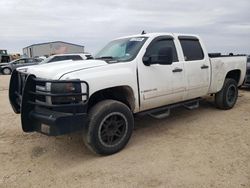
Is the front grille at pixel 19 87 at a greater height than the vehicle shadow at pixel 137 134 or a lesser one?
greater

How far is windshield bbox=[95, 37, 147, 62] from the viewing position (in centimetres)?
505

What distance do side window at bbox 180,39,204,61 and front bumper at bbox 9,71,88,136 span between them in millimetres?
2777

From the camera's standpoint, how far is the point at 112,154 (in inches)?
177

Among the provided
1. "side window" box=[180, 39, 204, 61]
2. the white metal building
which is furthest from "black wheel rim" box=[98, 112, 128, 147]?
the white metal building

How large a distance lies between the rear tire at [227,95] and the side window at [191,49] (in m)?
1.30

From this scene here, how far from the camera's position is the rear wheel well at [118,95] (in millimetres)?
4660

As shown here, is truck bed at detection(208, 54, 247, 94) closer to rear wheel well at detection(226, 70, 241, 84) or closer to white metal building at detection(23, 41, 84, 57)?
rear wheel well at detection(226, 70, 241, 84)

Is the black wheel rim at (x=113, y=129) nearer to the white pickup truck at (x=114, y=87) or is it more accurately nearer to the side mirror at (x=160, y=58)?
the white pickup truck at (x=114, y=87)

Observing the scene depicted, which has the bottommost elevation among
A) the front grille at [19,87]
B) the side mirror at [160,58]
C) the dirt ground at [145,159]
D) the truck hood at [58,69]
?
the dirt ground at [145,159]

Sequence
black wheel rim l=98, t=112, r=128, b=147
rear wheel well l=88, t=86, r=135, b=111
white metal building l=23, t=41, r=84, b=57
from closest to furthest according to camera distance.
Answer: black wheel rim l=98, t=112, r=128, b=147, rear wheel well l=88, t=86, r=135, b=111, white metal building l=23, t=41, r=84, b=57

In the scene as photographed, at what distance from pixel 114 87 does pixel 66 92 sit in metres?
0.95

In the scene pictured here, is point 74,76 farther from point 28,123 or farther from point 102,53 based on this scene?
point 102,53

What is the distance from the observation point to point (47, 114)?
402 centimetres

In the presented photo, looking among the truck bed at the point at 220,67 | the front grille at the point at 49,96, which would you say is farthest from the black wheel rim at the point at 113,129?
the truck bed at the point at 220,67
